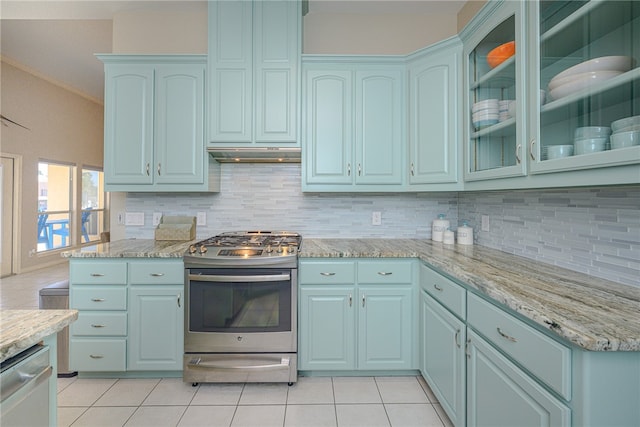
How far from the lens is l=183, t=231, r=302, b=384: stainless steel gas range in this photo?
211 centimetres

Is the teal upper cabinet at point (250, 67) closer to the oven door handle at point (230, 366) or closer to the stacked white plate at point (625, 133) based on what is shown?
the oven door handle at point (230, 366)

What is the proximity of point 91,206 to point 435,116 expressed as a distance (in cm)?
763

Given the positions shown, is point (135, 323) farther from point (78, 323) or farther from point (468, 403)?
point (468, 403)

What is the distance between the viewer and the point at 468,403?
1.52 metres

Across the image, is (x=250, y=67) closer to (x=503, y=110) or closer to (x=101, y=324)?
(x=503, y=110)

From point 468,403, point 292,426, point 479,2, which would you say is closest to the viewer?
point 468,403

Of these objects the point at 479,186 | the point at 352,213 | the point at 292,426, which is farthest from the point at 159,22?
the point at 292,426

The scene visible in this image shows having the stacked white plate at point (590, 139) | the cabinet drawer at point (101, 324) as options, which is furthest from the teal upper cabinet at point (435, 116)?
the cabinet drawer at point (101, 324)

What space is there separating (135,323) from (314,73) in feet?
7.22

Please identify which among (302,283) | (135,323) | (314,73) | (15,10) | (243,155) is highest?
(15,10)

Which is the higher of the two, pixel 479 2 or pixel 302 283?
pixel 479 2

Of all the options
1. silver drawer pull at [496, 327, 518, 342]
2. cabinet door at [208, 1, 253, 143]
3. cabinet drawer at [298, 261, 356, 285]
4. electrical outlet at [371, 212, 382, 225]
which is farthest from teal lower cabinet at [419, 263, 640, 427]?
cabinet door at [208, 1, 253, 143]

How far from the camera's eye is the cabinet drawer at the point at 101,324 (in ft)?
7.19

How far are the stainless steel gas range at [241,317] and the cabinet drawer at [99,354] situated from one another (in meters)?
0.47
